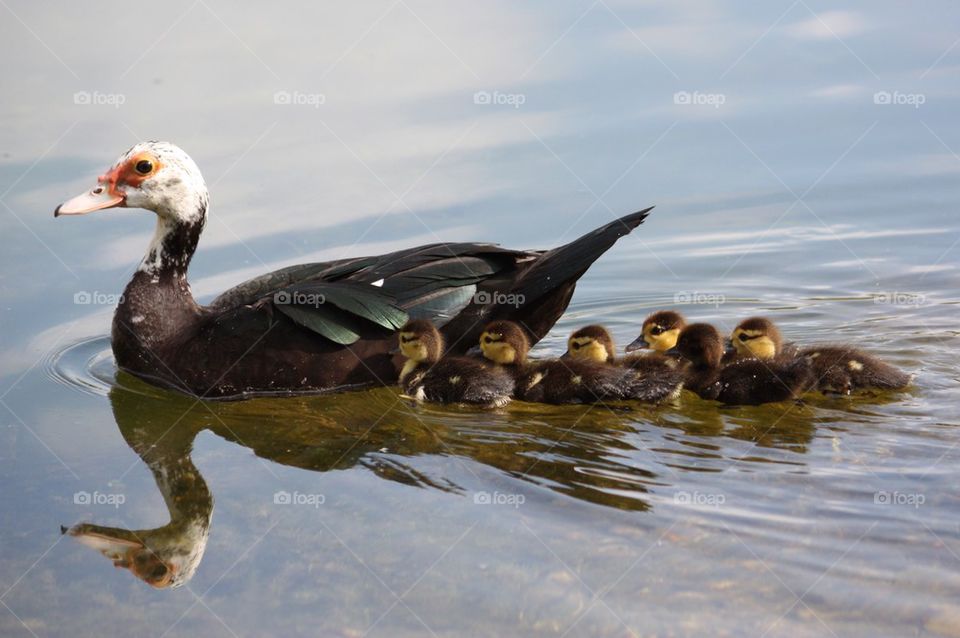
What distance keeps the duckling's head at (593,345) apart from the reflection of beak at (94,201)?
9.06ft

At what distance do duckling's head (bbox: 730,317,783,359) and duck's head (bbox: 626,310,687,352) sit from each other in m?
0.39

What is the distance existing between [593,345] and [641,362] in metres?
0.37

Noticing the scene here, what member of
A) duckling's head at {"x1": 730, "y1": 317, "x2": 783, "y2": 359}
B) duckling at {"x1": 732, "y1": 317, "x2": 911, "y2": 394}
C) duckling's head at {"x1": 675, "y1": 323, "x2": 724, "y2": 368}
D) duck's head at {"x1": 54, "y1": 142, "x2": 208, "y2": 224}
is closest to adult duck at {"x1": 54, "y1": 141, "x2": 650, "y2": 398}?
duck's head at {"x1": 54, "y1": 142, "x2": 208, "y2": 224}

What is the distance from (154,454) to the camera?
6.47m

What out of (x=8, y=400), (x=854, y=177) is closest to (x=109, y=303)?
(x=8, y=400)

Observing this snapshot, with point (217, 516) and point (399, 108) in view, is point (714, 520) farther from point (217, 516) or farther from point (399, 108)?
point (399, 108)

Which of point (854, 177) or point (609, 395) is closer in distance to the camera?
point (609, 395)

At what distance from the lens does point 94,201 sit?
7.32 metres

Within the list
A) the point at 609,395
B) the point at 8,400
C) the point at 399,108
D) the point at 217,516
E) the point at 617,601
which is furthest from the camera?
the point at 399,108

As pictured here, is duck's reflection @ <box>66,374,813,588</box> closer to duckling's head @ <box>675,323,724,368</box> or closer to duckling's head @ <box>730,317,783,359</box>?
duckling's head @ <box>675,323,724,368</box>

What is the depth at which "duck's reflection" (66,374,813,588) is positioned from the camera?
18.1ft

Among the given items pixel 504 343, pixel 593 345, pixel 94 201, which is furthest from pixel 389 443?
pixel 94 201

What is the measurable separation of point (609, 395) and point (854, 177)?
3918mm

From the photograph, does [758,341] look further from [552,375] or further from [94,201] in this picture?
[94,201]
